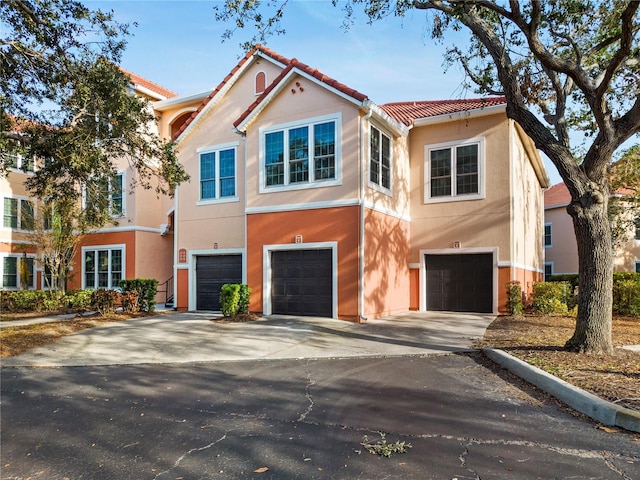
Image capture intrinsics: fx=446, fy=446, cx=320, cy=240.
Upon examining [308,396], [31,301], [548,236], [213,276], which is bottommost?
[31,301]

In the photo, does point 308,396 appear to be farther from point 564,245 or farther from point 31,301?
point 564,245

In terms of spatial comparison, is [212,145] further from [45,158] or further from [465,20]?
[465,20]

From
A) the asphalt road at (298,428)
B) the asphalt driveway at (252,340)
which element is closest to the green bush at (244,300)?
the asphalt driveway at (252,340)

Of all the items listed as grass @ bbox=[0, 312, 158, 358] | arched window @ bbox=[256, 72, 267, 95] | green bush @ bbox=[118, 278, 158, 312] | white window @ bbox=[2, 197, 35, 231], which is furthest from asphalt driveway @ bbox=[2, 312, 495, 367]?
white window @ bbox=[2, 197, 35, 231]

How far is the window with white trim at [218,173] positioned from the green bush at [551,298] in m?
11.3

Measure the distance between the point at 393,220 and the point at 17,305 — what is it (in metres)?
16.6

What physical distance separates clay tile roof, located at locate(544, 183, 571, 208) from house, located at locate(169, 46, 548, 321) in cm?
1137

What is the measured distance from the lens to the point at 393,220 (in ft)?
51.3

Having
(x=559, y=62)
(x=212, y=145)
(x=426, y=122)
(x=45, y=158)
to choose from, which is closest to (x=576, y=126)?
Result: (x=426, y=122)

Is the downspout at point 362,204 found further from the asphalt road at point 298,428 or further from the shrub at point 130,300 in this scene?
the shrub at point 130,300

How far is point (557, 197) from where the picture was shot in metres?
29.6

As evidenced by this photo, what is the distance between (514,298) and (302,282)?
7068mm

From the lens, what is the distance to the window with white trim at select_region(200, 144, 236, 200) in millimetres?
16672

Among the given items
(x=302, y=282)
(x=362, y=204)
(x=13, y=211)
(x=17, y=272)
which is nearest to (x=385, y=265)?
(x=362, y=204)
